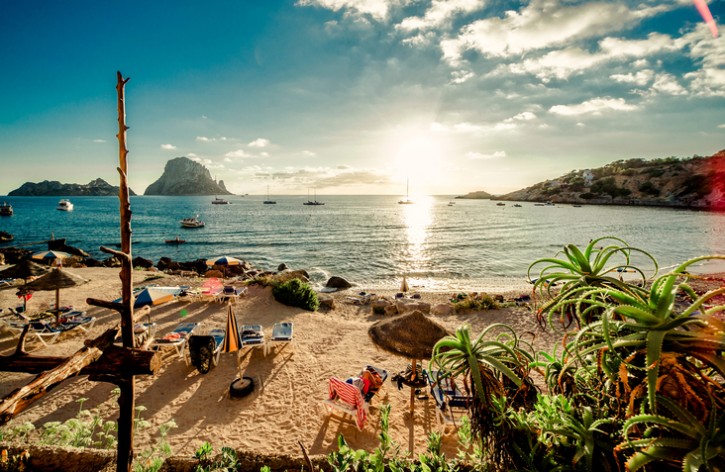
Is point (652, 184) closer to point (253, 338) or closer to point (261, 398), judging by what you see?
point (253, 338)

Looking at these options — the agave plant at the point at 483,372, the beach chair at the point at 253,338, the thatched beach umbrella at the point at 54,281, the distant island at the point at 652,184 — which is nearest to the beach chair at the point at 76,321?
the thatched beach umbrella at the point at 54,281

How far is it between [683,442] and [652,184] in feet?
530

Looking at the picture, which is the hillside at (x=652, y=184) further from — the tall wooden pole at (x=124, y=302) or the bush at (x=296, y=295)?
the tall wooden pole at (x=124, y=302)

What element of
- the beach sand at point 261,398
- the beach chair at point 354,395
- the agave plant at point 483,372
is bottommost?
the beach sand at point 261,398

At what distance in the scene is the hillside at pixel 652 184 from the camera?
3949 inches

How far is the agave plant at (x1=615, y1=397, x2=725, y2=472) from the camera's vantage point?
1.28m

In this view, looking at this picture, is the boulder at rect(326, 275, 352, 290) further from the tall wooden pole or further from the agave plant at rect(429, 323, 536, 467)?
the agave plant at rect(429, 323, 536, 467)

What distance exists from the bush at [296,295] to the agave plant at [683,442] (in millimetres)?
15136

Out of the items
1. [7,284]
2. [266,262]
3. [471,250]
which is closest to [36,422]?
[7,284]

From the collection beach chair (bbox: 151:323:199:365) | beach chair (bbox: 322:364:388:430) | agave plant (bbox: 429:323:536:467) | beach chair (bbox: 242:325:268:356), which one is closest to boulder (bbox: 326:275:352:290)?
beach chair (bbox: 242:325:268:356)

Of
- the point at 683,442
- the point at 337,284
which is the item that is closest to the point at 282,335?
the point at 683,442

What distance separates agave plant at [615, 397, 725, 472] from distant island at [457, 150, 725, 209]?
466 feet

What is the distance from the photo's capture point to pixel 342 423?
721 cm

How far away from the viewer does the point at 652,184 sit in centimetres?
11625
